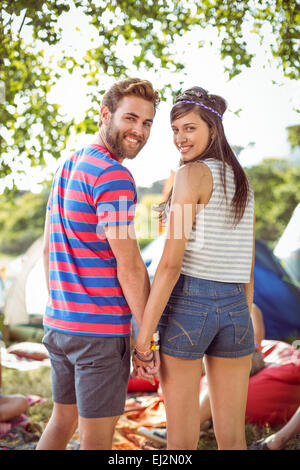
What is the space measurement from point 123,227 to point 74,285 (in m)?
0.27

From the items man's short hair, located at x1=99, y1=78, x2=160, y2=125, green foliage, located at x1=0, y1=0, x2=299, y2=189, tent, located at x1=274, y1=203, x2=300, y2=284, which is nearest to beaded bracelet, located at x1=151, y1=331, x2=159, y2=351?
man's short hair, located at x1=99, y1=78, x2=160, y2=125

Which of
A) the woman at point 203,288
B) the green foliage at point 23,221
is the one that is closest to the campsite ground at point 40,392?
the woman at point 203,288

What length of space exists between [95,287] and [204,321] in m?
0.40

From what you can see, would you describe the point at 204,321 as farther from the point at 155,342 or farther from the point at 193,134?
the point at 193,134

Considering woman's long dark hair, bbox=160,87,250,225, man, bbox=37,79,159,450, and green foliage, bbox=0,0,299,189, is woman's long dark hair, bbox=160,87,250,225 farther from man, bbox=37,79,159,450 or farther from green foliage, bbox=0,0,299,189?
green foliage, bbox=0,0,299,189

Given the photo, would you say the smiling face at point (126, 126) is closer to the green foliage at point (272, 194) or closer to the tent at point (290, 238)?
Answer: the tent at point (290, 238)

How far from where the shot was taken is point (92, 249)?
165 cm

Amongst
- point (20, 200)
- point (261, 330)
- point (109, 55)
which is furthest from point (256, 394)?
point (20, 200)

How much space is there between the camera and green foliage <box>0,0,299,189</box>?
92.9 inches

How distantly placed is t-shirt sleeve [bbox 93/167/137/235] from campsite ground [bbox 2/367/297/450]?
5.24 ft

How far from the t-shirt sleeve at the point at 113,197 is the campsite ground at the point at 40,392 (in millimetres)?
A: 1598

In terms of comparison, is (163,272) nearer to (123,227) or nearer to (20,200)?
(123,227)

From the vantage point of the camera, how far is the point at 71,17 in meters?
2.42

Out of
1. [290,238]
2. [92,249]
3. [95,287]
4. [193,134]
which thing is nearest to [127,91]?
[193,134]
